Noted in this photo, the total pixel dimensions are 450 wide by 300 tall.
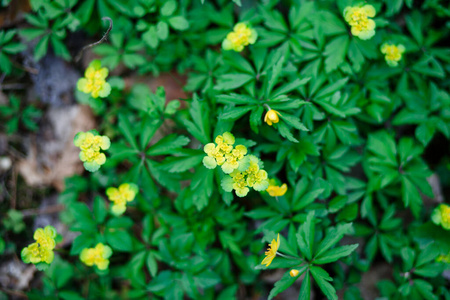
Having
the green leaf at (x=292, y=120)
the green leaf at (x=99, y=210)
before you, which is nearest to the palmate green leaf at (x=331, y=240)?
the green leaf at (x=292, y=120)

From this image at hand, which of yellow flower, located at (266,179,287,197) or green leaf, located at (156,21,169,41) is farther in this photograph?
green leaf, located at (156,21,169,41)

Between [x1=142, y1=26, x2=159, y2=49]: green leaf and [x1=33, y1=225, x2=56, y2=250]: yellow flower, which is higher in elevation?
[x1=142, y1=26, x2=159, y2=49]: green leaf

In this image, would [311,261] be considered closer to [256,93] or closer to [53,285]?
[256,93]

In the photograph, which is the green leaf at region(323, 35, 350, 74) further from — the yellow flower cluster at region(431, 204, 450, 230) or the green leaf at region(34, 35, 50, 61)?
the green leaf at region(34, 35, 50, 61)

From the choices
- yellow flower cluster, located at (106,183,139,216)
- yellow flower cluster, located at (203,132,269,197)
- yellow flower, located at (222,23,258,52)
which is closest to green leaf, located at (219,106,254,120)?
yellow flower cluster, located at (203,132,269,197)

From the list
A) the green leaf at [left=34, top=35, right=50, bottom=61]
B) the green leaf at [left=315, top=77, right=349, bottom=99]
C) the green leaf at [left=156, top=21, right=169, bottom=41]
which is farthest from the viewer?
the green leaf at [left=34, top=35, right=50, bottom=61]

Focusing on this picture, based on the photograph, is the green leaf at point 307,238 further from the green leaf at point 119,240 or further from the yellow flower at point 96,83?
the yellow flower at point 96,83

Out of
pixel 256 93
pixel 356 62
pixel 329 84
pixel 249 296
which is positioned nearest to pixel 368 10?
pixel 356 62
